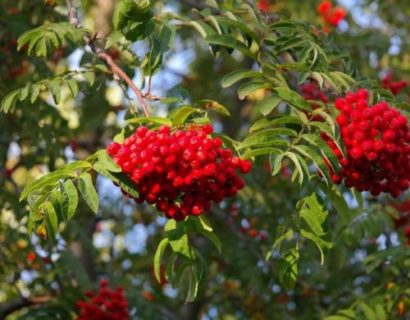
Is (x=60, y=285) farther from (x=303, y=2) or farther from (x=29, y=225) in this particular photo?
(x=303, y=2)

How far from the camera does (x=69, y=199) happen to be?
302cm

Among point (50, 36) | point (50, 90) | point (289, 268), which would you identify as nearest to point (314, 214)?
point (289, 268)

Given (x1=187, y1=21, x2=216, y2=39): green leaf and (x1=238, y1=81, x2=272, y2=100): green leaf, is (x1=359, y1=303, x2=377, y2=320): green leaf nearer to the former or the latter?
(x1=238, y1=81, x2=272, y2=100): green leaf

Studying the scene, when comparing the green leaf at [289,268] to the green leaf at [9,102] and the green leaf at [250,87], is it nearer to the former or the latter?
the green leaf at [250,87]

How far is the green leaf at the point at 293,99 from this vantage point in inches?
129

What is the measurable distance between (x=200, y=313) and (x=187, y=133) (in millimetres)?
4729

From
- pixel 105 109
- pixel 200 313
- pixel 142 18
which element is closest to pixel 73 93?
pixel 142 18

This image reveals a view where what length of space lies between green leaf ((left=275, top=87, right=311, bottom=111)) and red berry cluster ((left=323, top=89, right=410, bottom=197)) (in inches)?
4.6

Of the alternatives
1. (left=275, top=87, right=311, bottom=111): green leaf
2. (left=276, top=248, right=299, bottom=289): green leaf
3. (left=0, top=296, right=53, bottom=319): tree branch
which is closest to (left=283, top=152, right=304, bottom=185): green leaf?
(left=275, top=87, right=311, bottom=111): green leaf

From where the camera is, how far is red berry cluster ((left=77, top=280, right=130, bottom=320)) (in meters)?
4.62

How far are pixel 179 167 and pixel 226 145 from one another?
48 centimetres

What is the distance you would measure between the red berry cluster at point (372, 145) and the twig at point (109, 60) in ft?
2.26

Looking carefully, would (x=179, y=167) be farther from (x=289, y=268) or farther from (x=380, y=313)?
(x=380, y=313)

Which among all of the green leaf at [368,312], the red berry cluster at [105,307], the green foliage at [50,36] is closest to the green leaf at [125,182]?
the green foliage at [50,36]
